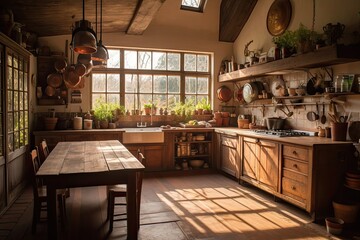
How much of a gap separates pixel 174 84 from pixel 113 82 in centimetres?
131

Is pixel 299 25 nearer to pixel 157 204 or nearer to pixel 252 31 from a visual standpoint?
pixel 252 31

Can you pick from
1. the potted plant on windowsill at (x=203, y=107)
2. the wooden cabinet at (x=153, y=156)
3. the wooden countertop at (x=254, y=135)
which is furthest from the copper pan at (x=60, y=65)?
the potted plant on windowsill at (x=203, y=107)

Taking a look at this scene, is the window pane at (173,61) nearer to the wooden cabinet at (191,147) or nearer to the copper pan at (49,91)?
the wooden cabinet at (191,147)

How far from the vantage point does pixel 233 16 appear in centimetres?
Result: 623

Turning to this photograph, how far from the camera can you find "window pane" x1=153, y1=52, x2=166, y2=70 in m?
6.39

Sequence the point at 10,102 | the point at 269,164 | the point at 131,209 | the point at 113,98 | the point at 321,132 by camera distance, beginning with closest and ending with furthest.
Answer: the point at 131,209
the point at 10,102
the point at 321,132
the point at 269,164
the point at 113,98

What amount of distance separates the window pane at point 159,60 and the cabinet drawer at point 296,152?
345 centimetres

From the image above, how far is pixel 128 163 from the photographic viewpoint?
265cm

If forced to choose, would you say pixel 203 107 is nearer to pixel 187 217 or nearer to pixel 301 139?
pixel 301 139

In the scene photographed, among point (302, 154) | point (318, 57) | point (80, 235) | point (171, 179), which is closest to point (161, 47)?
point (171, 179)

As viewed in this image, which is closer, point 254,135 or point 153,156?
point 254,135

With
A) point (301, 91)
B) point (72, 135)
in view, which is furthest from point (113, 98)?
point (301, 91)

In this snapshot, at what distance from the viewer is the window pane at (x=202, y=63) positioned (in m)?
6.72

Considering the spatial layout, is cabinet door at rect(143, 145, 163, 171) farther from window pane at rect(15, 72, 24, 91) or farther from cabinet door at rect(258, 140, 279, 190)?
window pane at rect(15, 72, 24, 91)
